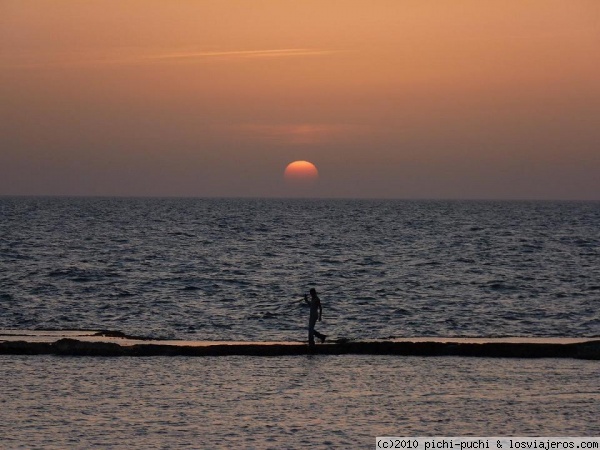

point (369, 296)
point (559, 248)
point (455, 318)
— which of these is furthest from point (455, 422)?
point (559, 248)

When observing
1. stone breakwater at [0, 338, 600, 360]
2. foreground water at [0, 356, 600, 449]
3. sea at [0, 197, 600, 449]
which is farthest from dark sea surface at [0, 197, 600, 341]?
foreground water at [0, 356, 600, 449]

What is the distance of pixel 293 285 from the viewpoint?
54.7 metres

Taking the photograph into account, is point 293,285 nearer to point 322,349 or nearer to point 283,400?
point 322,349

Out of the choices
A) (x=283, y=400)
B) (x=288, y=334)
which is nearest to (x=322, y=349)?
(x=283, y=400)

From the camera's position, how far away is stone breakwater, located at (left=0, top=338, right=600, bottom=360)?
25438 mm

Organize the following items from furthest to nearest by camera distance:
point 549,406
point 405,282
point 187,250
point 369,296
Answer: point 187,250 → point 405,282 → point 369,296 → point 549,406

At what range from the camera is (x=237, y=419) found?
60.8 feet

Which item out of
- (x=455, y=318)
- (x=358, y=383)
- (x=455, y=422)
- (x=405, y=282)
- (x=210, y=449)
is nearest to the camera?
(x=210, y=449)

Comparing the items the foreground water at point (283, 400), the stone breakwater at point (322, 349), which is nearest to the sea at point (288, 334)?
the foreground water at point (283, 400)

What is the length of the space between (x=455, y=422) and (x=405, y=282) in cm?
3794

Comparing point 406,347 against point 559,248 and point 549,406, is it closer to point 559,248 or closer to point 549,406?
point 549,406

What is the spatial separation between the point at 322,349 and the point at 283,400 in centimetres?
613

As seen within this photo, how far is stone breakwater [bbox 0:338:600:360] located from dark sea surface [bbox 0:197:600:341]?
25.2 ft

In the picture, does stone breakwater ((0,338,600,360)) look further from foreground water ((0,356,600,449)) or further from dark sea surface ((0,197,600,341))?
dark sea surface ((0,197,600,341))
